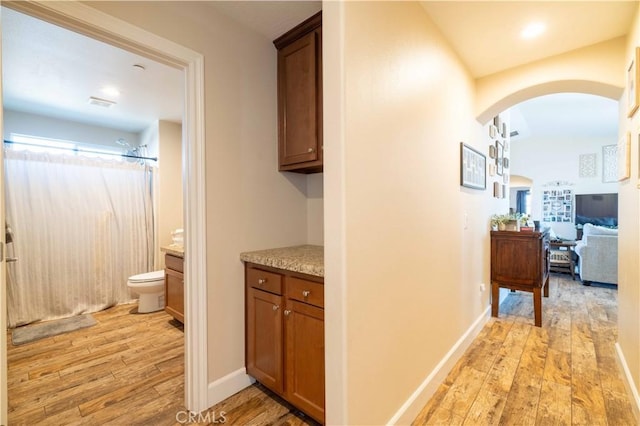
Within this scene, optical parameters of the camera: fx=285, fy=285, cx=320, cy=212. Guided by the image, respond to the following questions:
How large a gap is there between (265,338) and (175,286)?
1545 mm

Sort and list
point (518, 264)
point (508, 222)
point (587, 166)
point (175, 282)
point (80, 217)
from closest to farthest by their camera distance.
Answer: point (175, 282)
point (518, 264)
point (508, 222)
point (80, 217)
point (587, 166)

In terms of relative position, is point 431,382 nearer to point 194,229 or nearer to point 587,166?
point 194,229

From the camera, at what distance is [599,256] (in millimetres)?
4336

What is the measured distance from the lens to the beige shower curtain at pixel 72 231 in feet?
10.0

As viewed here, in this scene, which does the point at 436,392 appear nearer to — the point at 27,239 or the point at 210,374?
the point at 210,374

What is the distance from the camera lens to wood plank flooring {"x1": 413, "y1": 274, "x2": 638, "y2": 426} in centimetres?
165

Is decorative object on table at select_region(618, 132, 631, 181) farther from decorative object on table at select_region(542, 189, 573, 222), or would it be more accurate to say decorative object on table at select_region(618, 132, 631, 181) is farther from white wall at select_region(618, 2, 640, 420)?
decorative object on table at select_region(542, 189, 573, 222)

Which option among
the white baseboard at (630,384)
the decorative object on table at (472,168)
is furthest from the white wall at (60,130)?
the white baseboard at (630,384)

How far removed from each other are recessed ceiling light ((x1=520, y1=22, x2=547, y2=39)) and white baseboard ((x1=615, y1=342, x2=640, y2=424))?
2.31 metres

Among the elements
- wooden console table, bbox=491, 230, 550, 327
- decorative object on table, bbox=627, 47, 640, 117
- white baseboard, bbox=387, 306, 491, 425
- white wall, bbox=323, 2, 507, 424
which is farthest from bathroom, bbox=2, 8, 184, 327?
wooden console table, bbox=491, 230, 550, 327

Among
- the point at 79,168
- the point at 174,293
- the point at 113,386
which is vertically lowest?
the point at 113,386

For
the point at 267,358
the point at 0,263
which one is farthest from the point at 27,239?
the point at 267,358

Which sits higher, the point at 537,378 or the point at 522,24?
the point at 522,24

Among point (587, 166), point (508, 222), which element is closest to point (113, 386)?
point (508, 222)
